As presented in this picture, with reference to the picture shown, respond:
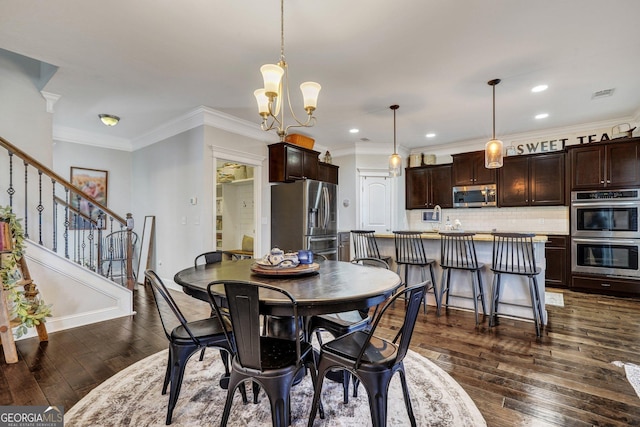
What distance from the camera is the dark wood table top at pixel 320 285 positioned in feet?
4.71

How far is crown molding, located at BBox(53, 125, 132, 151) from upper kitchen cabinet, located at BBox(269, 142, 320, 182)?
293 cm

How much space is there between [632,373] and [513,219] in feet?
12.5

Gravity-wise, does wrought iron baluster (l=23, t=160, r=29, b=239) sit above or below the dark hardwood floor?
above

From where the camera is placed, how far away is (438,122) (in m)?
4.89

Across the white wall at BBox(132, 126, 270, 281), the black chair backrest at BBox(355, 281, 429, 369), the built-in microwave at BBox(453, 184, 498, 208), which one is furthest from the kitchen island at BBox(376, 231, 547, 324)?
the white wall at BBox(132, 126, 270, 281)

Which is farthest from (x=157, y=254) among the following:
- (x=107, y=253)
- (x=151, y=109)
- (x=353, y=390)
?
(x=353, y=390)

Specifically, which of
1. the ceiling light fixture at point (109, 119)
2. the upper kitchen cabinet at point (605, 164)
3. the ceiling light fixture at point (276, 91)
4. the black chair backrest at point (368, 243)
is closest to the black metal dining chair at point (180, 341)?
the ceiling light fixture at point (276, 91)

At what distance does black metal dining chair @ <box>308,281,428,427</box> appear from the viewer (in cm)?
143

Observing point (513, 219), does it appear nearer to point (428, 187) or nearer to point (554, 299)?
point (428, 187)

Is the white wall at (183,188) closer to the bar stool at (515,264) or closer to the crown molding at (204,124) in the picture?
the crown molding at (204,124)

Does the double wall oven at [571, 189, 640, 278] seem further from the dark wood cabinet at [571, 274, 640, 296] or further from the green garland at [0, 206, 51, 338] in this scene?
the green garland at [0, 206, 51, 338]

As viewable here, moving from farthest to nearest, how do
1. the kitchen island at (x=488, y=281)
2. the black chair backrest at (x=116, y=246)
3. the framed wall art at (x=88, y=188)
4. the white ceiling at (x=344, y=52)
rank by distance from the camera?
1. the black chair backrest at (x=116, y=246)
2. the framed wall art at (x=88, y=188)
3. the kitchen island at (x=488, y=281)
4. the white ceiling at (x=344, y=52)

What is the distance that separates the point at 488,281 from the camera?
362 centimetres

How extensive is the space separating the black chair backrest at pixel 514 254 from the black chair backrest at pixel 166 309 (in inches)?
120
